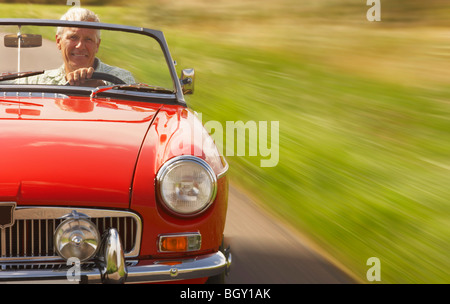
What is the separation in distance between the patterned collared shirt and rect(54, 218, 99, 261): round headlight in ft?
5.52

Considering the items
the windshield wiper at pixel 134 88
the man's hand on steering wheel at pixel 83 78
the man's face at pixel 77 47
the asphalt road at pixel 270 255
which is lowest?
the asphalt road at pixel 270 255

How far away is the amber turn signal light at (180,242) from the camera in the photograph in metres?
2.94

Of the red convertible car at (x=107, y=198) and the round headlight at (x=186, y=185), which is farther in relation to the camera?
the round headlight at (x=186, y=185)

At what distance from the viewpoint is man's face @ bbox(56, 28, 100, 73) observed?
4.31 m

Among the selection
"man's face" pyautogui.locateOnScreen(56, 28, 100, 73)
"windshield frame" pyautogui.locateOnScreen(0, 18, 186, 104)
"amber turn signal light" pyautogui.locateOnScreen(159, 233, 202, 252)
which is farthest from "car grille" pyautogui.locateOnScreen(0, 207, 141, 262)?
"man's face" pyautogui.locateOnScreen(56, 28, 100, 73)

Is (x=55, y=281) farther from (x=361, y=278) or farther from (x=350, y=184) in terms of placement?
(x=350, y=184)

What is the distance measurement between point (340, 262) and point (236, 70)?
7690mm

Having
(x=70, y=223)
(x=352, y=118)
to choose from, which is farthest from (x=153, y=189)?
(x=352, y=118)

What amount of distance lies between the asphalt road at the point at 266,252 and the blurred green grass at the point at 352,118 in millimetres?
164

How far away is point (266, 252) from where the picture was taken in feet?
14.4

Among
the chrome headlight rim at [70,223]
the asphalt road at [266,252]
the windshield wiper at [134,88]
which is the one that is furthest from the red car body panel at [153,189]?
the asphalt road at [266,252]

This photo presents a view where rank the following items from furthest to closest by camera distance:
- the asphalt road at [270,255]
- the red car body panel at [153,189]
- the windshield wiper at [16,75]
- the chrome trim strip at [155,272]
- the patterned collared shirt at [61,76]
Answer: the patterned collared shirt at [61,76] < the windshield wiper at [16,75] < the asphalt road at [270,255] < the red car body panel at [153,189] < the chrome trim strip at [155,272]

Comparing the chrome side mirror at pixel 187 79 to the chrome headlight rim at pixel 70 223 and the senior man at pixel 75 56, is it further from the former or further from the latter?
the chrome headlight rim at pixel 70 223
